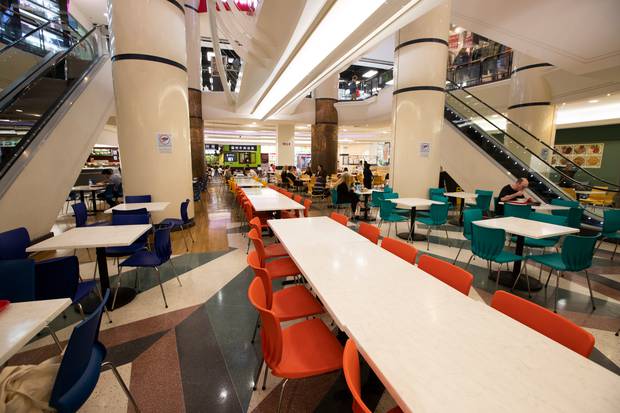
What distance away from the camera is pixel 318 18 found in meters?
3.50

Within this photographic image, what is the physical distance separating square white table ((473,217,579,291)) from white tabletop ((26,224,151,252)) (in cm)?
411

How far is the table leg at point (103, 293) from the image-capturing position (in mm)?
3064

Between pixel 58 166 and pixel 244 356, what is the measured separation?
18.6 feet

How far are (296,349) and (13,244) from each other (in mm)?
3365

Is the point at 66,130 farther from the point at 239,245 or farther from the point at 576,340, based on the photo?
the point at 576,340

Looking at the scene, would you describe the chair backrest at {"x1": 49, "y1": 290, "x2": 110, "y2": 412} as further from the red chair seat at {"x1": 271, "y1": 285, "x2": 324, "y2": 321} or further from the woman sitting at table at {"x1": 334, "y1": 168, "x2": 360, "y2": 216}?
the woman sitting at table at {"x1": 334, "y1": 168, "x2": 360, "y2": 216}

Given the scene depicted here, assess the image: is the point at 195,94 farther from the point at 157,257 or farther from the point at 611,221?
the point at 611,221

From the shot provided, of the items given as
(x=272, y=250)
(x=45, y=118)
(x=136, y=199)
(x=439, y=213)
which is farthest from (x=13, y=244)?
(x=439, y=213)

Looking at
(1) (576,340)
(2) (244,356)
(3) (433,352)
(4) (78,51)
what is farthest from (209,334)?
(4) (78,51)

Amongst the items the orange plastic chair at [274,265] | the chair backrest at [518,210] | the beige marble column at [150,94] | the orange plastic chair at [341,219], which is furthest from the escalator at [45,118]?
the chair backrest at [518,210]

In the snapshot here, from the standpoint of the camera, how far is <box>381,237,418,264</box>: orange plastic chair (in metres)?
2.37

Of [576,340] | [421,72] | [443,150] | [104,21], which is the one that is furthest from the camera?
[104,21]

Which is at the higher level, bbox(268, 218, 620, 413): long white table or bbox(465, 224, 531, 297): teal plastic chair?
bbox(268, 218, 620, 413): long white table

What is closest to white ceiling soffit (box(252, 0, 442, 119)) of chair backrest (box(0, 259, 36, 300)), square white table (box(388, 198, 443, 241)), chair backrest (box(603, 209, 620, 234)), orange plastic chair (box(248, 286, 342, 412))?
A: square white table (box(388, 198, 443, 241))
